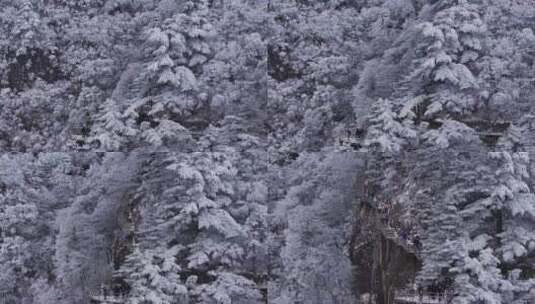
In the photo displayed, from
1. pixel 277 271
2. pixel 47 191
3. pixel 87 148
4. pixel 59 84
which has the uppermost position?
pixel 59 84

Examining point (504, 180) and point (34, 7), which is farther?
point (34, 7)

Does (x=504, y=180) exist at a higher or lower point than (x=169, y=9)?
lower

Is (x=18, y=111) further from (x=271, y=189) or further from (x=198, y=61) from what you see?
(x=271, y=189)

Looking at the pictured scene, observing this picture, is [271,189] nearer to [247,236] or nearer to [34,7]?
[247,236]

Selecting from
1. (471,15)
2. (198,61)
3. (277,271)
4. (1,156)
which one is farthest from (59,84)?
(471,15)

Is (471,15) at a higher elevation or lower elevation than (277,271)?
higher

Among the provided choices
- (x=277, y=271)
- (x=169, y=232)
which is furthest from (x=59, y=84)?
(x=277, y=271)
